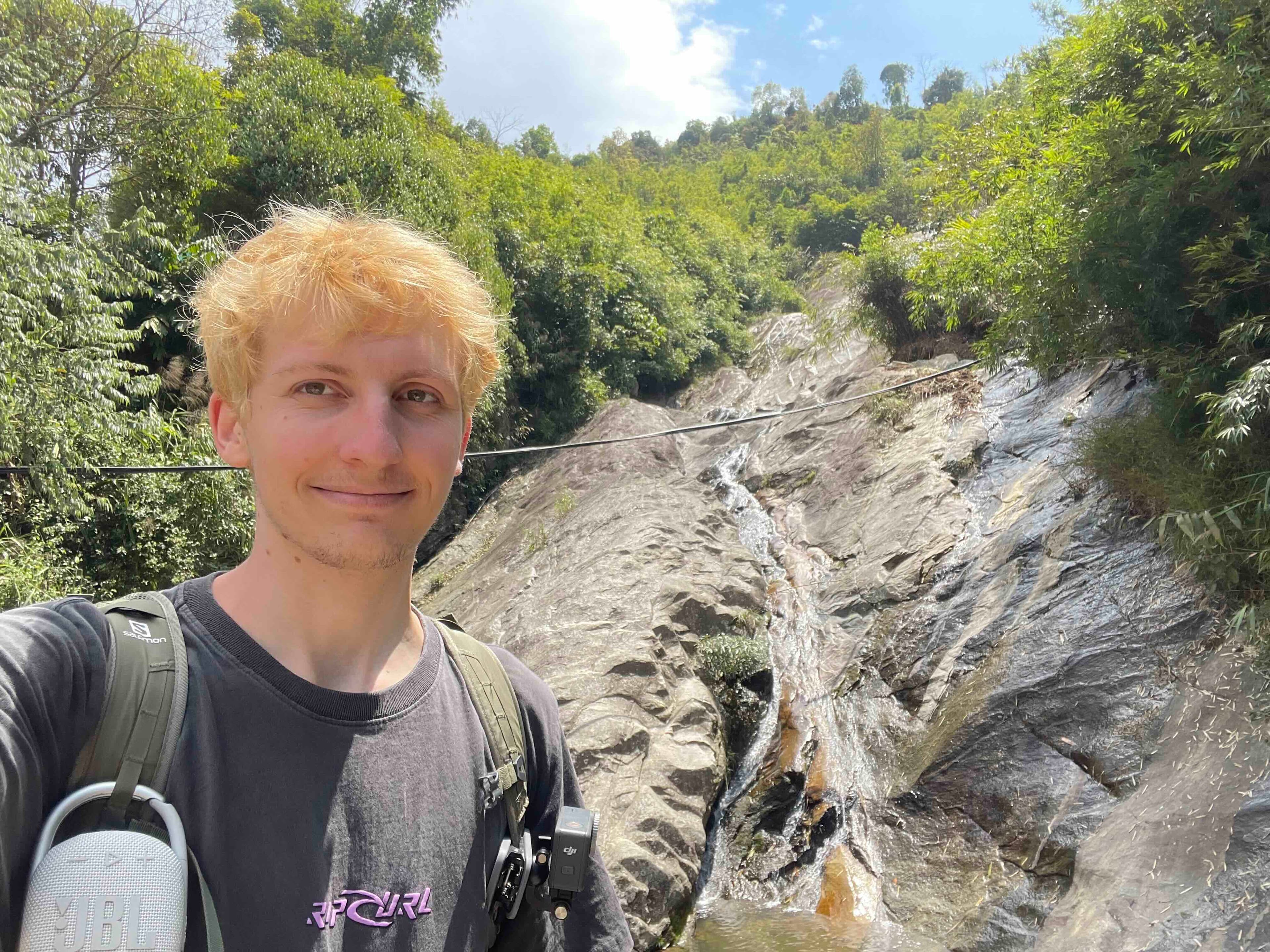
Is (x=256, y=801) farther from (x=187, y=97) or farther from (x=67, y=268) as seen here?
(x=187, y=97)

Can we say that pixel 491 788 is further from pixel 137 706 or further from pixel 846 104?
pixel 846 104

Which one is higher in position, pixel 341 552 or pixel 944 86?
pixel 944 86

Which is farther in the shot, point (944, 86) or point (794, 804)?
point (944, 86)

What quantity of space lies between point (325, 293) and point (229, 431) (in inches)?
12.4

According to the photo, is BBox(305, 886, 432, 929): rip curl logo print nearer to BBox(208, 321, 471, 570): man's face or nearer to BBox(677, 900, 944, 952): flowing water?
BBox(208, 321, 471, 570): man's face

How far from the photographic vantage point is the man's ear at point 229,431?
140 centimetres

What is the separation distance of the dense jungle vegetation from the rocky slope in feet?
3.01

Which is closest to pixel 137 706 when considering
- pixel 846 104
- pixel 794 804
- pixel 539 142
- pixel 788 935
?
pixel 788 935

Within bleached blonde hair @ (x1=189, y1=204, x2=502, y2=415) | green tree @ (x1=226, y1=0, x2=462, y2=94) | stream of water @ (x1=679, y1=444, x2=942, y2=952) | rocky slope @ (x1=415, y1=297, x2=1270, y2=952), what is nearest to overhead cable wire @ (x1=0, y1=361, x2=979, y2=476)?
rocky slope @ (x1=415, y1=297, x2=1270, y2=952)

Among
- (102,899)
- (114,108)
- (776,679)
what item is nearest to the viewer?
(102,899)

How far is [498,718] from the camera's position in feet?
5.06

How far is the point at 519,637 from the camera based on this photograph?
848cm

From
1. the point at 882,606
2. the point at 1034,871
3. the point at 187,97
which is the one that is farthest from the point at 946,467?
the point at 187,97

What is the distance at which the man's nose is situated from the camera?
4.25 ft
